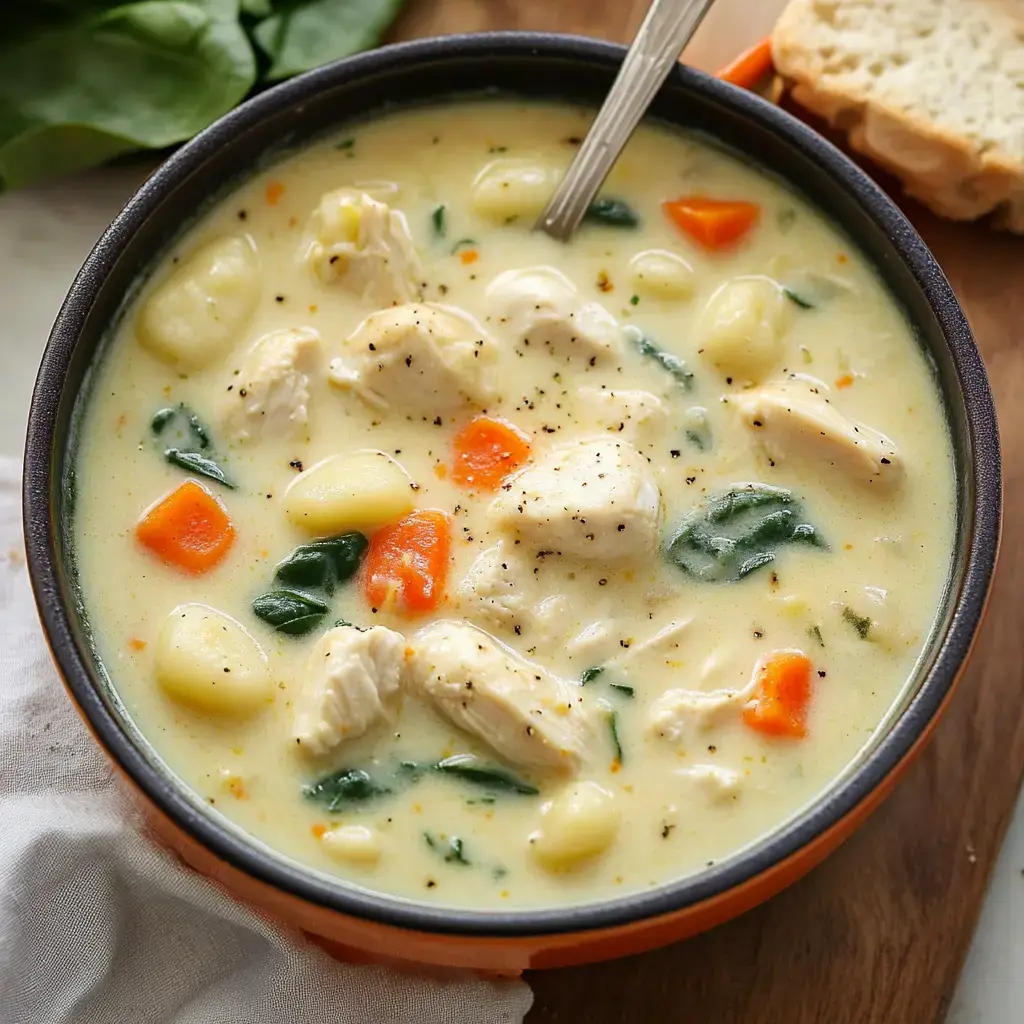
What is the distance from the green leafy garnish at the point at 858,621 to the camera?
2066 millimetres

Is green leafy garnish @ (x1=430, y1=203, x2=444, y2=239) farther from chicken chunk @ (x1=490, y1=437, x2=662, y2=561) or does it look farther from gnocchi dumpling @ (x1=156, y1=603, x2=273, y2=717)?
gnocchi dumpling @ (x1=156, y1=603, x2=273, y2=717)

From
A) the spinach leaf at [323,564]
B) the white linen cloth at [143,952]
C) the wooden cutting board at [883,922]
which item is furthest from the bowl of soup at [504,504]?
the wooden cutting board at [883,922]

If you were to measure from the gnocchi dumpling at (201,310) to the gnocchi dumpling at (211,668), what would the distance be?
446mm

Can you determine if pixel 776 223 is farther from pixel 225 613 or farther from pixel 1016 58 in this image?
pixel 225 613

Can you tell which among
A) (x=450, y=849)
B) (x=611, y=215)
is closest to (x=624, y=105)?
(x=611, y=215)

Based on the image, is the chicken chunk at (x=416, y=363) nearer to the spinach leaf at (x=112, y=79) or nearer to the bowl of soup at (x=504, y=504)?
the bowl of soup at (x=504, y=504)

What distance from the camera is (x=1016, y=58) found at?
261 cm

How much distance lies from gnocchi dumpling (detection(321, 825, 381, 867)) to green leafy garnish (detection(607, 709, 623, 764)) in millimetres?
346

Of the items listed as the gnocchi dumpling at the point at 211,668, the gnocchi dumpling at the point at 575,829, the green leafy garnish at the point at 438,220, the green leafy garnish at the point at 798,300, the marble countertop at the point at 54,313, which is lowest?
the marble countertop at the point at 54,313

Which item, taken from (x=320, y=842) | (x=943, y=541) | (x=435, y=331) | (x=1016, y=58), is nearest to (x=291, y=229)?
(x=435, y=331)

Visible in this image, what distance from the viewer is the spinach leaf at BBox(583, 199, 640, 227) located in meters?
2.36

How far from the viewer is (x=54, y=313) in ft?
8.58

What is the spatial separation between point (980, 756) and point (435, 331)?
112cm

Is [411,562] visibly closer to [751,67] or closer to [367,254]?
[367,254]
